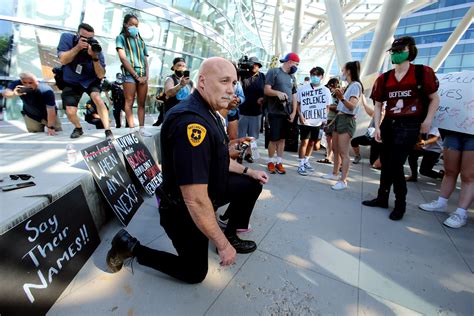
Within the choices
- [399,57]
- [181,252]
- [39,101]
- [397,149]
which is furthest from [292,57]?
[39,101]

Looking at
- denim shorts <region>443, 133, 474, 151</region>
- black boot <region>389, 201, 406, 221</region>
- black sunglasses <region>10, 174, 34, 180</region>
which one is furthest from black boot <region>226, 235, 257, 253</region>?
denim shorts <region>443, 133, 474, 151</region>

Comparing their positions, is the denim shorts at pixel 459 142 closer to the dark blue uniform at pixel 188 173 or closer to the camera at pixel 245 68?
the dark blue uniform at pixel 188 173

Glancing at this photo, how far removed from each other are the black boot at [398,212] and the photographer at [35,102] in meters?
4.89

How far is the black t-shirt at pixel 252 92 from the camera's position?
4762 mm

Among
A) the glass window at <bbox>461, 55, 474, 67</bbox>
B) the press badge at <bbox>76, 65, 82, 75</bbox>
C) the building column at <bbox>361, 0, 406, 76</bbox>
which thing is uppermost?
the glass window at <bbox>461, 55, 474, 67</bbox>

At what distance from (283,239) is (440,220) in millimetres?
2192

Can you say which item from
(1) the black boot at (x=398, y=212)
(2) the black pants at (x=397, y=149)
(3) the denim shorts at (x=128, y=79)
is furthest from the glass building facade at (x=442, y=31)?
(3) the denim shorts at (x=128, y=79)

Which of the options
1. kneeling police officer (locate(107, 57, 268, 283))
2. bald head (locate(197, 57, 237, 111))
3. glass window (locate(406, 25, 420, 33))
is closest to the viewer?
kneeling police officer (locate(107, 57, 268, 283))

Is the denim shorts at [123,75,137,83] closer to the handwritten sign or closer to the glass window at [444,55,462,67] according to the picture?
the handwritten sign

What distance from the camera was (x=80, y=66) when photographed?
339 cm

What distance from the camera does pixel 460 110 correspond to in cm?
286

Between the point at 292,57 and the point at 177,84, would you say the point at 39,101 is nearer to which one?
the point at 177,84

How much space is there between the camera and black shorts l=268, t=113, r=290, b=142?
4290 millimetres

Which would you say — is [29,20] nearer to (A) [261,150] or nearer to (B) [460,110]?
(A) [261,150]
